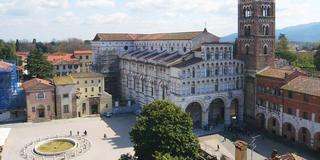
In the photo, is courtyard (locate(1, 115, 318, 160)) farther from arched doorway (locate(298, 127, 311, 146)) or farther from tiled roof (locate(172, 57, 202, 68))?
tiled roof (locate(172, 57, 202, 68))

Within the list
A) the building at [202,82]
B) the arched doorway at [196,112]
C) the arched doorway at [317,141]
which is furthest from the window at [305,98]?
the arched doorway at [196,112]

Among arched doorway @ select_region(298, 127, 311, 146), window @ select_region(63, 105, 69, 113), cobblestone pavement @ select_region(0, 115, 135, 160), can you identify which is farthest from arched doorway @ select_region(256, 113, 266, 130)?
window @ select_region(63, 105, 69, 113)

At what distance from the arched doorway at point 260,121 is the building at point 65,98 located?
30523 mm

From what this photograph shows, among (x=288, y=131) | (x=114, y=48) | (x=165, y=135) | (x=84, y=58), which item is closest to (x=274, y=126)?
(x=288, y=131)

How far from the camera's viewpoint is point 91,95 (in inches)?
2817

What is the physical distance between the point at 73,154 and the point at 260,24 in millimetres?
32481

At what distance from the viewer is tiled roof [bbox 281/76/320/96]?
151ft

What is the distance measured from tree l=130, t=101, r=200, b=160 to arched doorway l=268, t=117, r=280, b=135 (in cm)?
1801

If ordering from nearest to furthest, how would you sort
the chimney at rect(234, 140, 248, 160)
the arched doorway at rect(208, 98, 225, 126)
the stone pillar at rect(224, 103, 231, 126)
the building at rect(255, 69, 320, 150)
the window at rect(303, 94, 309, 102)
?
1. the chimney at rect(234, 140, 248, 160)
2. the building at rect(255, 69, 320, 150)
3. the window at rect(303, 94, 309, 102)
4. the stone pillar at rect(224, 103, 231, 126)
5. the arched doorway at rect(208, 98, 225, 126)

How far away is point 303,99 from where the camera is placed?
4709cm

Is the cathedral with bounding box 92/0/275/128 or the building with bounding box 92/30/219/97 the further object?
the building with bounding box 92/30/219/97

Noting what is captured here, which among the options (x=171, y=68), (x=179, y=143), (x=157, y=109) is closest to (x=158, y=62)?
(x=171, y=68)

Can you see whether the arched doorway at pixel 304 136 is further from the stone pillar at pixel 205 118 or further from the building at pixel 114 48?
the building at pixel 114 48

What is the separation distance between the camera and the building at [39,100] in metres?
63.1
